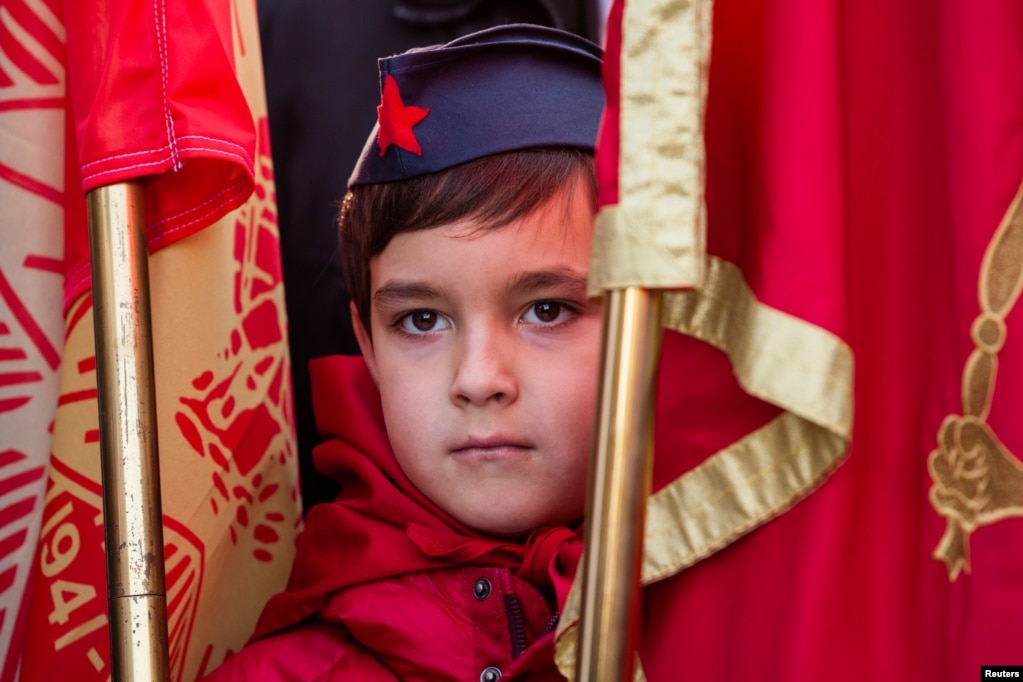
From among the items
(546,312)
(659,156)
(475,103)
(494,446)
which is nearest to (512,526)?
(494,446)

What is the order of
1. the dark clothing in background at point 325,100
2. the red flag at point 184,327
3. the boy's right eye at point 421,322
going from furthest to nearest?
the dark clothing in background at point 325,100, the boy's right eye at point 421,322, the red flag at point 184,327

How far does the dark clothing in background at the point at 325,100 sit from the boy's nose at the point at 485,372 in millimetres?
432

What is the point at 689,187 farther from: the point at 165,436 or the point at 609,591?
the point at 165,436

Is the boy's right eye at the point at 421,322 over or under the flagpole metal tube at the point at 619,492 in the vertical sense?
over

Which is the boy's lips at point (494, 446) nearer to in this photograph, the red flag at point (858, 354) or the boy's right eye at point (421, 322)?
the boy's right eye at point (421, 322)

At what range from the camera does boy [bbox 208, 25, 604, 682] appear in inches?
46.7

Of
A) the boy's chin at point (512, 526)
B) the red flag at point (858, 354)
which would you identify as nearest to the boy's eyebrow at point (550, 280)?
the boy's chin at point (512, 526)

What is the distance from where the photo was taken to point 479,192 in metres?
1.24

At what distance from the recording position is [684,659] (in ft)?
2.85

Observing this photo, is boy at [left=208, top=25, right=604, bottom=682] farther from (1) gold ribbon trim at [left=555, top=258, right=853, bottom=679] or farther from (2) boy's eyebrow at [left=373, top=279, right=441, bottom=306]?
(1) gold ribbon trim at [left=555, top=258, right=853, bottom=679]

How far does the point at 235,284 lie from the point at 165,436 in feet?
0.71

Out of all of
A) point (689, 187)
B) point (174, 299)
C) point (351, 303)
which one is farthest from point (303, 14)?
point (689, 187)

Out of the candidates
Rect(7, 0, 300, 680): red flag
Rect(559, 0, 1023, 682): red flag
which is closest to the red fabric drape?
Rect(7, 0, 300, 680): red flag

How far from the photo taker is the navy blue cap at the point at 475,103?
4.14 feet
